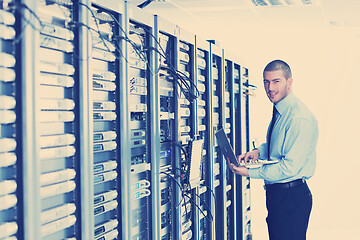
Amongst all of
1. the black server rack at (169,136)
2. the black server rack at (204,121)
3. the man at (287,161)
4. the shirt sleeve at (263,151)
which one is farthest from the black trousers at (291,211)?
the black server rack at (169,136)

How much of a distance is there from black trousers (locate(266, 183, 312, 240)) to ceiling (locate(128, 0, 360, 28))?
244cm

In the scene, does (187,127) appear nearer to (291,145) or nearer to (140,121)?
(140,121)

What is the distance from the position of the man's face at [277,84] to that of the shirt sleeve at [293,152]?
291 mm

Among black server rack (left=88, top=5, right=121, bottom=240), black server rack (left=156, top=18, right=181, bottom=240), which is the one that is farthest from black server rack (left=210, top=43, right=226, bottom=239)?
black server rack (left=88, top=5, right=121, bottom=240)

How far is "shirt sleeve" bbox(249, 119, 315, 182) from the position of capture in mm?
2910

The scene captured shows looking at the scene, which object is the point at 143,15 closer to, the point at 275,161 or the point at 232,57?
the point at 275,161

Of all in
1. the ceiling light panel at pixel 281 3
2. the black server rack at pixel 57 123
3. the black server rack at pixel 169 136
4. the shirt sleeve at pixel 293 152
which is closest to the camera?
the black server rack at pixel 57 123

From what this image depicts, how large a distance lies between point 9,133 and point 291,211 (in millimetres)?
2121

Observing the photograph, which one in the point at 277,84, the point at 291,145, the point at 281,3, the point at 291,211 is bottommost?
the point at 291,211

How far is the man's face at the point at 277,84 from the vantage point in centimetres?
315

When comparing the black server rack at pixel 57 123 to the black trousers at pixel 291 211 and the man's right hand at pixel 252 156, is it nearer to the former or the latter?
the black trousers at pixel 291 211

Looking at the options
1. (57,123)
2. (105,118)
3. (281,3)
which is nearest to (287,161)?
(105,118)

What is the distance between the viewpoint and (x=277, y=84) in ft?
10.4

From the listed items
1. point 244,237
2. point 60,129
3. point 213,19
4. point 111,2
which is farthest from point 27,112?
point 213,19
